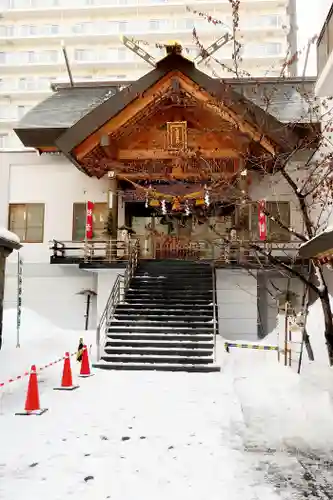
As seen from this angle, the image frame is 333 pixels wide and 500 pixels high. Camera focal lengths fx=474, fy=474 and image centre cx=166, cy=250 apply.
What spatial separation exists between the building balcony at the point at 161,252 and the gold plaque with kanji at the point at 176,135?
408 centimetres

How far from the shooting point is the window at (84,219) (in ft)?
67.5

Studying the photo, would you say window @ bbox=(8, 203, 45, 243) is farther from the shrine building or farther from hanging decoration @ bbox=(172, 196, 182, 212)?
hanging decoration @ bbox=(172, 196, 182, 212)

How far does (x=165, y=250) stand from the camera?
878 inches

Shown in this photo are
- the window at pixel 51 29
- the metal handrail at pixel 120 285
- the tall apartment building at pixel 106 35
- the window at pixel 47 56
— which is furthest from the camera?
the window at pixel 51 29

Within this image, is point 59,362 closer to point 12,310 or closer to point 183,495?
point 12,310

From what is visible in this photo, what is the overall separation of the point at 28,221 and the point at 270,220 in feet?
34.3

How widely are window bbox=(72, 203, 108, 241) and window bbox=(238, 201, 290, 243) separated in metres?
5.91

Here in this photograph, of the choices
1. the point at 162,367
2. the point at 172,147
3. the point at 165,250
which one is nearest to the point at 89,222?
the point at 165,250

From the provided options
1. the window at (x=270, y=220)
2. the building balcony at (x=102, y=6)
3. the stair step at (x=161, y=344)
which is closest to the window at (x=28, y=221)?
the window at (x=270, y=220)

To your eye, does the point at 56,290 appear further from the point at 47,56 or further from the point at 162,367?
the point at 47,56

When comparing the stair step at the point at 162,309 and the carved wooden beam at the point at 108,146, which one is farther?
the carved wooden beam at the point at 108,146

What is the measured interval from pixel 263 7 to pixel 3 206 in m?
51.6

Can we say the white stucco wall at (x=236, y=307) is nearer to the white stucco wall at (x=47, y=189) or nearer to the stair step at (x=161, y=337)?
the stair step at (x=161, y=337)

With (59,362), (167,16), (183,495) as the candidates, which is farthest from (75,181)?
(167,16)
